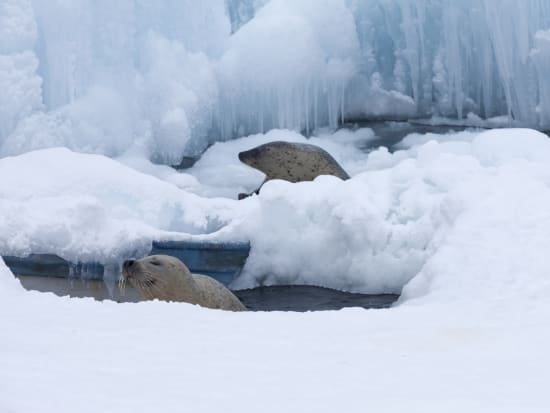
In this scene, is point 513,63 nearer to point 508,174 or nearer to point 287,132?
point 287,132

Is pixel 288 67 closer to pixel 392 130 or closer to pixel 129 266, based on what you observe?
pixel 392 130

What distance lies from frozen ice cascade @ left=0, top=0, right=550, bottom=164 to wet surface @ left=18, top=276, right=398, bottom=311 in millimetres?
3370

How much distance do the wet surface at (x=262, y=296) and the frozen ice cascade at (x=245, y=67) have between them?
3.37 m

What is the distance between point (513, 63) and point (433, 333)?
9.21 m

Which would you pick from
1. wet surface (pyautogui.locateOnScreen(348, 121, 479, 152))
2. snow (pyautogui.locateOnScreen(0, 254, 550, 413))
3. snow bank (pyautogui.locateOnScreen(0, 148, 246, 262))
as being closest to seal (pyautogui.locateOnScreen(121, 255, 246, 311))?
snow bank (pyautogui.locateOnScreen(0, 148, 246, 262))

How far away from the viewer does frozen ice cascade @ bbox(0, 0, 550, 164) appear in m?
9.37

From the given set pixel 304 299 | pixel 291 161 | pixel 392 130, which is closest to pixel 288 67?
pixel 392 130

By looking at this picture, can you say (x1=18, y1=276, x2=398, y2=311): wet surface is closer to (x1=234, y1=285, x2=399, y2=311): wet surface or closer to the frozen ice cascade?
(x1=234, y1=285, x2=399, y2=311): wet surface

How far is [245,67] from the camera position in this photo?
11367mm

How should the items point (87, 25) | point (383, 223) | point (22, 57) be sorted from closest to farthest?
1. point (383, 223)
2. point (22, 57)
3. point (87, 25)

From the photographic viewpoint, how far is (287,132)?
11516 millimetres

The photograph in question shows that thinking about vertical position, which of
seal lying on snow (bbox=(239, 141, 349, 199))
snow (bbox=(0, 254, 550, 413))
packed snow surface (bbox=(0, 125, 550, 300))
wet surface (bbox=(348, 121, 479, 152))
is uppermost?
snow (bbox=(0, 254, 550, 413))

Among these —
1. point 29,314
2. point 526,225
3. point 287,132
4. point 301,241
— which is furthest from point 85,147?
point 29,314

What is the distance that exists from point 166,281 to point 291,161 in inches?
163
